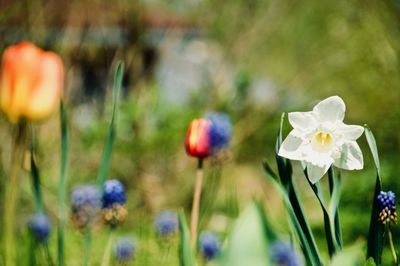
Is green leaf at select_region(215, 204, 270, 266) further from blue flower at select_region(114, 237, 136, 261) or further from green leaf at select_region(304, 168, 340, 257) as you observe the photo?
blue flower at select_region(114, 237, 136, 261)

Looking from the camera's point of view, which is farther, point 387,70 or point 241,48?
point 241,48

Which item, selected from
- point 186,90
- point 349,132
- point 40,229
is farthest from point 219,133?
point 186,90

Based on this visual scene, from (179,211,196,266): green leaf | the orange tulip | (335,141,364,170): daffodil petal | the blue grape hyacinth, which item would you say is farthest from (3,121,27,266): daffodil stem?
(335,141,364,170): daffodil petal

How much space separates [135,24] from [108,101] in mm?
542

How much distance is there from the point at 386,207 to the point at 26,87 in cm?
65

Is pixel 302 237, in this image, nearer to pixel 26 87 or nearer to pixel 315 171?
pixel 315 171

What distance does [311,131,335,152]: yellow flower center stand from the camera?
1.26 meters

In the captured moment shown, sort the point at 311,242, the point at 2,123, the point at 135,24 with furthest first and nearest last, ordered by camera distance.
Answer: the point at 135,24 < the point at 2,123 < the point at 311,242

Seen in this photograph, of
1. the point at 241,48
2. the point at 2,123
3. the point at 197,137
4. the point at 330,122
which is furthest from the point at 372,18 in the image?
the point at 330,122

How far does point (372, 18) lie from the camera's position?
5457 millimetres

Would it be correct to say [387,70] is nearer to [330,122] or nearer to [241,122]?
[241,122]

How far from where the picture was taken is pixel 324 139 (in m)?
1.28

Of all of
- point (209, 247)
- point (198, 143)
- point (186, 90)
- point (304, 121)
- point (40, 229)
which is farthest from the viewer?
point (186, 90)

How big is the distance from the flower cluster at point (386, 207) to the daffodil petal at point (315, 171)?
99 mm
